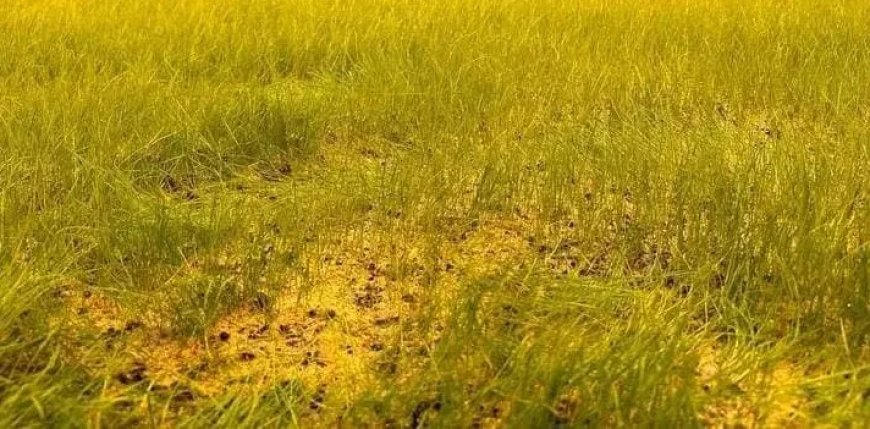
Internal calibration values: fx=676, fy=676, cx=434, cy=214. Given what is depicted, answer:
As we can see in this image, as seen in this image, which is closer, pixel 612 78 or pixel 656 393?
pixel 656 393

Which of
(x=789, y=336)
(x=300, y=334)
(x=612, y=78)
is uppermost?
(x=612, y=78)

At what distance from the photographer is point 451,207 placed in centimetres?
251

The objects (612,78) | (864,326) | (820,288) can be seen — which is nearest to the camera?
(864,326)

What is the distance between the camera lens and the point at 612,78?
139 inches

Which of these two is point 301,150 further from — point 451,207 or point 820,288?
point 820,288

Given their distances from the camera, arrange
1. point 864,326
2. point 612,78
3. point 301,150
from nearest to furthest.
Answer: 1. point 864,326
2. point 301,150
3. point 612,78

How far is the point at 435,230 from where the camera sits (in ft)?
7.79

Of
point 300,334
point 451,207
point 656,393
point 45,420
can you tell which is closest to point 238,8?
point 451,207

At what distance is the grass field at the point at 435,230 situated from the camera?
1.50 m

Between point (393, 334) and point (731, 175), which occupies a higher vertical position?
point (731, 175)

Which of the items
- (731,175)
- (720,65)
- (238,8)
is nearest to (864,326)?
(731,175)

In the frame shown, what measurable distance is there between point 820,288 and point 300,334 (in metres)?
1.40

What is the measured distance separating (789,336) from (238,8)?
439cm

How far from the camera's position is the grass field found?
1.50 metres
